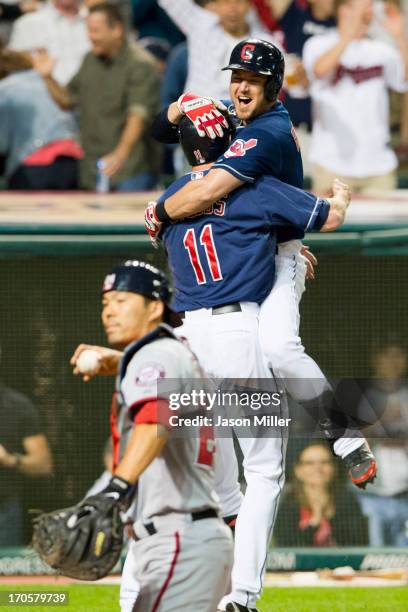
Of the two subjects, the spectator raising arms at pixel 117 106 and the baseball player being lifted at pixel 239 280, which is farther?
the spectator raising arms at pixel 117 106

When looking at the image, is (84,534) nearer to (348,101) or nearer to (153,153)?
(153,153)

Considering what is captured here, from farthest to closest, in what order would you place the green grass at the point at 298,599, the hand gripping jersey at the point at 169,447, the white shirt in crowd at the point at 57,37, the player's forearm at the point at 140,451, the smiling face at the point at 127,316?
the white shirt in crowd at the point at 57,37 < the green grass at the point at 298,599 < the smiling face at the point at 127,316 < the hand gripping jersey at the point at 169,447 < the player's forearm at the point at 140,451

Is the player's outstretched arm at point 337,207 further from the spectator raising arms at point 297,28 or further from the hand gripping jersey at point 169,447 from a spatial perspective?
the spectator raising arms at point 297,28

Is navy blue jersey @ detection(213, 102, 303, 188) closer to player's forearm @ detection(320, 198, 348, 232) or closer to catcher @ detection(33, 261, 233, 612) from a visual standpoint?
player's forearm @ detection(320, 198, 348, 232)

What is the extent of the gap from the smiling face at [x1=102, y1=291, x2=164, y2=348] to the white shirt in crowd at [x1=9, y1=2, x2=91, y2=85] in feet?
17.7

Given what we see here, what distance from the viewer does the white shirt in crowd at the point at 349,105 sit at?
930 centimetres

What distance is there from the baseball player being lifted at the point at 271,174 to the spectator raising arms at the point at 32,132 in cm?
372

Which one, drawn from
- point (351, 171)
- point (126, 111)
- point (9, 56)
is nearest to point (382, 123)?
point (351, 171)

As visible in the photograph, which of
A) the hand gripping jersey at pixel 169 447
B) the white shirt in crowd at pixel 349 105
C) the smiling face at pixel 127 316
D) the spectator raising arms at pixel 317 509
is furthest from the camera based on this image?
the white shirt in crowd at pixel 349 105

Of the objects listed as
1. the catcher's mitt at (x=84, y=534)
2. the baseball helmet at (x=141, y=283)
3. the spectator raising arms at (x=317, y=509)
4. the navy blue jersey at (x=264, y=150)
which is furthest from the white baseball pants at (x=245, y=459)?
the spectator raising arms at (x=317, y=509)

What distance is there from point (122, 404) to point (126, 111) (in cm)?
527

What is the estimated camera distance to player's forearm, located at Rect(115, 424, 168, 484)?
4.04m

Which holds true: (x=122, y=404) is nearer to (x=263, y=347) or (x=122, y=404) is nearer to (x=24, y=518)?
(x=263, y=347)

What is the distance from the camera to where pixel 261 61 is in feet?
18.2
